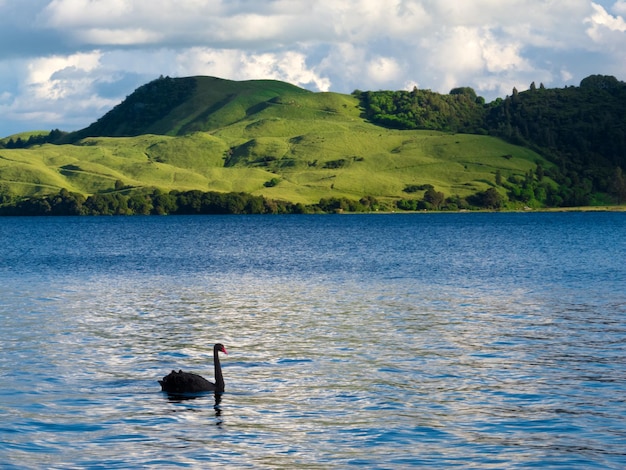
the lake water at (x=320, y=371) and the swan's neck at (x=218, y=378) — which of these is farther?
the swan's neck at (x=218, y=378)

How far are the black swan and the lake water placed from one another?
570 mm

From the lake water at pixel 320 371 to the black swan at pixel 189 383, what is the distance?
570mm

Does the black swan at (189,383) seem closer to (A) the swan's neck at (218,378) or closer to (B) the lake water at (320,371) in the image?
(A) the swan's neck at (218,378)

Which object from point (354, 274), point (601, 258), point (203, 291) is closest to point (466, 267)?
point (354, 274)

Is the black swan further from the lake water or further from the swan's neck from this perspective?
the lake water

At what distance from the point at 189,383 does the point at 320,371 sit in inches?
237

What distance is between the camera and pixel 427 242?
5699 inches

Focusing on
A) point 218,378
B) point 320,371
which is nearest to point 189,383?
point 218,378

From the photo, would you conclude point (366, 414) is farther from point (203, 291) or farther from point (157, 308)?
point (203, 291)

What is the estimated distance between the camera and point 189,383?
101 feet

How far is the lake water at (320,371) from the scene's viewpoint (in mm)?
24062

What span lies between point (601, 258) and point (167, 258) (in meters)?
52.7

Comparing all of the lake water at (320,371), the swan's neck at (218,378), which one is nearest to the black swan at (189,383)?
the swan's neck at (218,378)

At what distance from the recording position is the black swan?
101 feet
